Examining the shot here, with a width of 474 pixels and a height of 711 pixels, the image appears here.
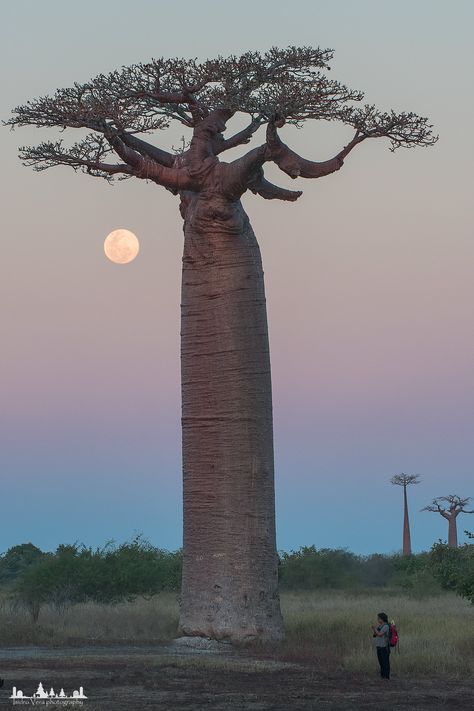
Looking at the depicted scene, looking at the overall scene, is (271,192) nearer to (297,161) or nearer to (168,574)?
(297,161)

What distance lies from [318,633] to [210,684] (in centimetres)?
471

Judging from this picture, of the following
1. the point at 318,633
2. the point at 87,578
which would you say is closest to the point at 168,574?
the point at 87,578

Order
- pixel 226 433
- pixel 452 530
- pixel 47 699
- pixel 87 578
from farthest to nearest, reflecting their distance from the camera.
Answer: pixel 452 530 → pixel 87 578 → pixel 226 433 → pixel 47 699

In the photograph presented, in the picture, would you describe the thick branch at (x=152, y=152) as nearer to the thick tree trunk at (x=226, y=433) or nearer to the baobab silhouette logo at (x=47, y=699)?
the thick tree trunk at (x=226, y=433)

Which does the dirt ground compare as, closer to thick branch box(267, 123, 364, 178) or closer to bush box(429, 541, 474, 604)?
bush box(429, 541, 474, 604)

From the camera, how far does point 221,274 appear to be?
16297 millimetres

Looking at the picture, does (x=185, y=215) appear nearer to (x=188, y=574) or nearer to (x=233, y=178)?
(x=233, y=178)

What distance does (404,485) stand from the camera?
174 ft

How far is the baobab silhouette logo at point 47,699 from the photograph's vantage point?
980cm

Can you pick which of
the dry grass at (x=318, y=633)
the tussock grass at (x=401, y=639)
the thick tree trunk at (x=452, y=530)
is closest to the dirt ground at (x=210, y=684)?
the dry grass at (x=318, y=633)

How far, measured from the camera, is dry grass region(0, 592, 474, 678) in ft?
44.4

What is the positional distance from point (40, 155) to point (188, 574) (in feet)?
19.6

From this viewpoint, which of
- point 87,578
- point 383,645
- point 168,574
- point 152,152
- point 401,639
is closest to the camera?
point 383,645

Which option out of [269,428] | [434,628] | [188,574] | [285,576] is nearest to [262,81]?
[269,428]
